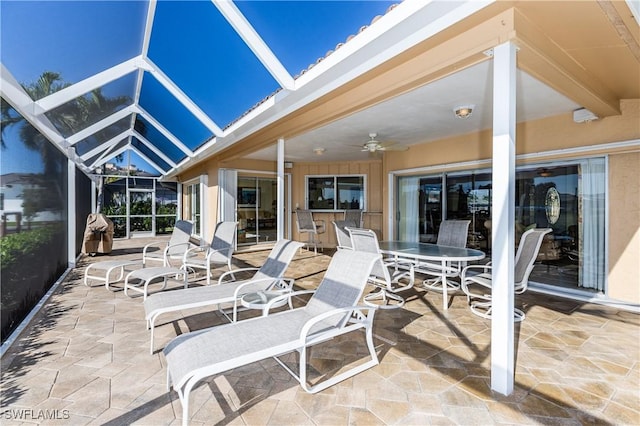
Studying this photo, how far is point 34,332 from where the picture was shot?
322 centimetres

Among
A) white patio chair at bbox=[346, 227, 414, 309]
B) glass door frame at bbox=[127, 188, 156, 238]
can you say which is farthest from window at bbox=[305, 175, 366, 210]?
glass door frame at bbox=[127, 188, 156, 238]

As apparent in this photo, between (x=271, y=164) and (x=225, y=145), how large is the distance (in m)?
2.82

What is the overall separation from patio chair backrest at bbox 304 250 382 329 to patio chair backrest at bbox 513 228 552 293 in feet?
6.13

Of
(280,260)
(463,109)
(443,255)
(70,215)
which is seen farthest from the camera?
(70,215)

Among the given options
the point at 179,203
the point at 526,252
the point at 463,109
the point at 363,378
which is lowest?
the point at 363,378

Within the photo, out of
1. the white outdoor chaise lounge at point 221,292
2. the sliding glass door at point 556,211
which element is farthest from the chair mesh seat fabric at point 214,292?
the sliding glass door at point 556,211

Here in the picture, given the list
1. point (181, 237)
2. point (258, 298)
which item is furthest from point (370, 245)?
point (181, 237)

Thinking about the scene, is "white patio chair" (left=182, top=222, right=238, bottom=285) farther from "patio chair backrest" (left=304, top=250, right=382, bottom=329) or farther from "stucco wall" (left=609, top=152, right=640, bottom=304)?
"stucco wall" (left=609, top=152, right=640, bottom=304)

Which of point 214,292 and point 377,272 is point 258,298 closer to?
point 214,292

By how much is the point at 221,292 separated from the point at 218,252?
2118 mm

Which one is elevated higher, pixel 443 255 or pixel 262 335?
pixel 443 255

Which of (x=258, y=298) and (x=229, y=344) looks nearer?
(x=229, y=344)

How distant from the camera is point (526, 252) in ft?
11.2

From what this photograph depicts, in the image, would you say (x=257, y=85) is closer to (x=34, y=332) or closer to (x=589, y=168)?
(x=34, y=332)
